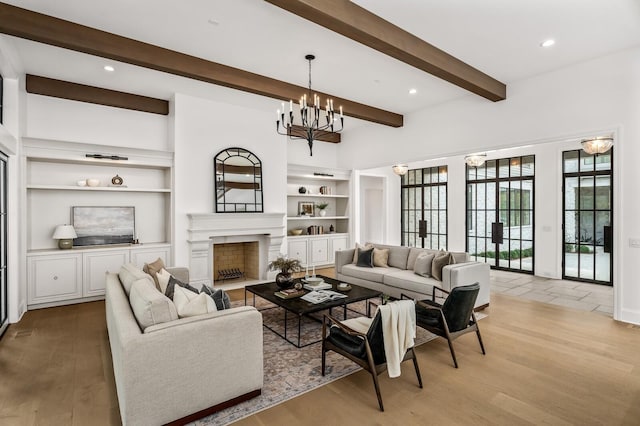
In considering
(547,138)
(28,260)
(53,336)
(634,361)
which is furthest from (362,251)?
(28,260)

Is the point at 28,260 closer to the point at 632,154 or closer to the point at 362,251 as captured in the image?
the point at 362,251

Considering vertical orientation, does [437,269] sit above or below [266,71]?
below

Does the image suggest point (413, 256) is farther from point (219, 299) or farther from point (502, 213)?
point (219, 299)

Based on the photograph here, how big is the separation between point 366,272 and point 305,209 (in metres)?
2.94

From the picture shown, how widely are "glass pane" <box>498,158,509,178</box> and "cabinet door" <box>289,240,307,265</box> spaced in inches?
183

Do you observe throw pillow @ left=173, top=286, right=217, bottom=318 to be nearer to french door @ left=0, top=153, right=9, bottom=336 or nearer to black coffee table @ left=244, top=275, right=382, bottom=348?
black coffee table @ left=244, top=275, right=382, bottom=348

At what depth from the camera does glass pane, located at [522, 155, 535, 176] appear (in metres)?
7.17

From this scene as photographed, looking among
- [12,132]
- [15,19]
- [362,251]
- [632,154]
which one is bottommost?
[362,251]

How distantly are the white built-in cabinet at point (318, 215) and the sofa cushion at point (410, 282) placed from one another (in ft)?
8.22

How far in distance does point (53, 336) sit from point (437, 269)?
4792mm

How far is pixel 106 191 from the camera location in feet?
18.5

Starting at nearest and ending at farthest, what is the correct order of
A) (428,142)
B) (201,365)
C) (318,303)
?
(201,365) → (318,303) → (428,142)

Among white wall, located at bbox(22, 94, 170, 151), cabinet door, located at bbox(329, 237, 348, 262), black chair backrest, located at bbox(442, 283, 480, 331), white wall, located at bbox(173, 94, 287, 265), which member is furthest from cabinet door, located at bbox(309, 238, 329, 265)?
black chair backrest, located at bbox(442, 283, 480, 331)

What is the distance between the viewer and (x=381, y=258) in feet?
19.0
